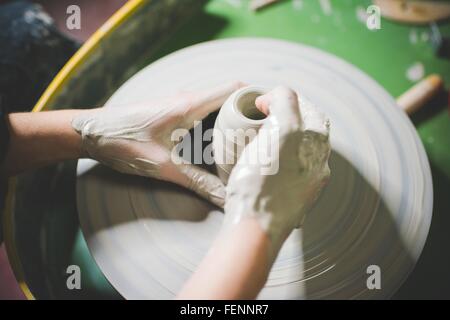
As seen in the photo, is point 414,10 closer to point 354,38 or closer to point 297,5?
point 354,38

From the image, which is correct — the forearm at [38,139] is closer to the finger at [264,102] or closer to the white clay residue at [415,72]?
the finger at [264,102]

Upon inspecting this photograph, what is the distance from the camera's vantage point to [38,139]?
1417mm

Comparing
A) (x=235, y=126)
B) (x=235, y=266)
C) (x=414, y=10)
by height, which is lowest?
(x=235, y=266)

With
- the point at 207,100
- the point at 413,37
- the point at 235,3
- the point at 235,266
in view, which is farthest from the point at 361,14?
the point at 235,266

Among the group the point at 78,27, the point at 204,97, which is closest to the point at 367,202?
the point at 204,97

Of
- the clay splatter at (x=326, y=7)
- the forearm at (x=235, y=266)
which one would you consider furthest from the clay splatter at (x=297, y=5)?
the forearm at (x=235, y=266)

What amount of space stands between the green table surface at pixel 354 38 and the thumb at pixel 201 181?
84 cm

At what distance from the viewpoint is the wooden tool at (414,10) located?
1.98m

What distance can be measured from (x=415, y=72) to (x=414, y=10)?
0.32 meters

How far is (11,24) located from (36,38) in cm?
11

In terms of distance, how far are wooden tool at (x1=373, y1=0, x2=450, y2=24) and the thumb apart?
4.22 feet

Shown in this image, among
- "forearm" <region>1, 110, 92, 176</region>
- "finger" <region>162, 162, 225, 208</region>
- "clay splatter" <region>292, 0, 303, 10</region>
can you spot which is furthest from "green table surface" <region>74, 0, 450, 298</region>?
"finger" <region>162, 162, 225, 208</region>

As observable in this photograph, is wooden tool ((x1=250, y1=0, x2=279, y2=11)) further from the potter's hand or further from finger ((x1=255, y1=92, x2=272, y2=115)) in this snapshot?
finger ((x1=255, y1=92, x2=272, y2=115))

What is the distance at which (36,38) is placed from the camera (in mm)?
1780
